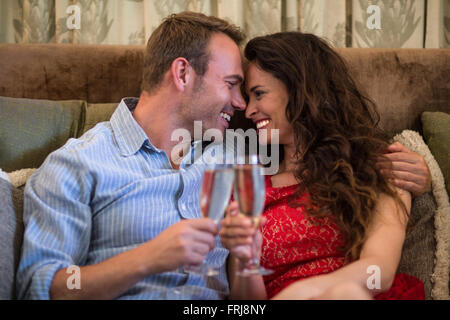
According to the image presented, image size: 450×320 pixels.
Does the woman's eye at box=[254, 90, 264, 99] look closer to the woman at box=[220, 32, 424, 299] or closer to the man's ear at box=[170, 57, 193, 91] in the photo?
the woman at box=[220, 32, 424, 299]

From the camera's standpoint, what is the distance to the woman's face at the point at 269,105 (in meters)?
1.47

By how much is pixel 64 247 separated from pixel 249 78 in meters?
0.81

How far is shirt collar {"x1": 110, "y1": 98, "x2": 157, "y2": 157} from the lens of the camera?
132 cm

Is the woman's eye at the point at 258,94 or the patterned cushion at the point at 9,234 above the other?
the woman's eye at the point at 258,94

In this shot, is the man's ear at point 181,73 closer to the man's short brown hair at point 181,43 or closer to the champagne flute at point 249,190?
the man's short brown hair at point 181,43

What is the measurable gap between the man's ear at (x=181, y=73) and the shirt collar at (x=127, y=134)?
7.4 inches

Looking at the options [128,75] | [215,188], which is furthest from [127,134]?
[215,188]

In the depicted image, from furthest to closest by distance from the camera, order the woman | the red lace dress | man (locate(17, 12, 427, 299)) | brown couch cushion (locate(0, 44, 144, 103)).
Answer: brown couch cushion (locate(0, 44, 144, 103)) → the red lace dress → the woman → man (locate(17, 12, 427, 299))

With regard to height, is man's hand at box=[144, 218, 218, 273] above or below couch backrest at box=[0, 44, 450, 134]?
below

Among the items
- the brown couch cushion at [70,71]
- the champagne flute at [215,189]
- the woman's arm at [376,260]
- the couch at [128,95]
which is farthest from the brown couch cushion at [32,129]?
the woman's arm at [376,260]

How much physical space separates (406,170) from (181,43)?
81 centimetres

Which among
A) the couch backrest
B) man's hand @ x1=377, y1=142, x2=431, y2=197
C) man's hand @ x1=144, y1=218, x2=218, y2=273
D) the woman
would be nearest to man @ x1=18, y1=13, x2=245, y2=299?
man's hand @ x1=144, y1=218, x2=218, y2=273
